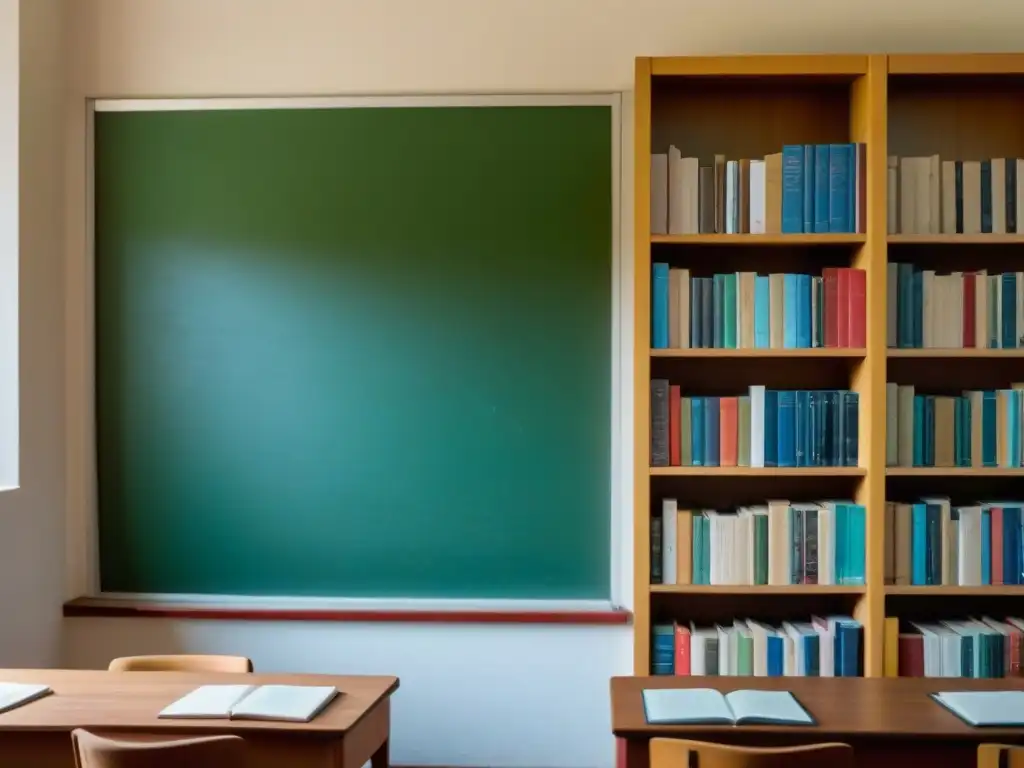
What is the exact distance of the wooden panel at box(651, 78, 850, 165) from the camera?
3.65m

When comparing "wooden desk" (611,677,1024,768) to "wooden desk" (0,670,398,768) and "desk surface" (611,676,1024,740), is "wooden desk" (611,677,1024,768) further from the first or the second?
"wooden desk" (0,670,398,768)

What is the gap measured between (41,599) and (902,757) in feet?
10.2

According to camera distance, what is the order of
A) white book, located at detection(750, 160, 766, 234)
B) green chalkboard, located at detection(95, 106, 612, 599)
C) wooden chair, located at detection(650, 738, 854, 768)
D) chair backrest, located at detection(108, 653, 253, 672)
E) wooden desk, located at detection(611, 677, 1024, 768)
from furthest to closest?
1. green chalkboard, located at detection(95, 106, 612, 599)
2. white book, located at detection(750, 160, 766, 234)
3. chair backrest, located at detection(108, 653, 253, 672)
4. wooden desk, located at detection(611, 677, 1024, 768)
5. wooden chair, located at detection(650, 738, 854, 768)

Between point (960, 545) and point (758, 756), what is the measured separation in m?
1.71

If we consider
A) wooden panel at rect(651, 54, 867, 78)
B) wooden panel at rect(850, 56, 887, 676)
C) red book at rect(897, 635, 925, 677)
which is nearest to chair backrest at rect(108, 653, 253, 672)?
wooden panel at rect(850, 56, 887, 676)

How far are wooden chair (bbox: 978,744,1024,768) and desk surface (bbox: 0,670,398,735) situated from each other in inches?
59.8

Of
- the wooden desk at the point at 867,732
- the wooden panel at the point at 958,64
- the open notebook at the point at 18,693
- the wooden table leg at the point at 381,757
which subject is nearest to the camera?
the wooden desk at the point at 867,732

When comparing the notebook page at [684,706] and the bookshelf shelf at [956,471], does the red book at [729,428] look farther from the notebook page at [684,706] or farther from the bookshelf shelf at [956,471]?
the notebook page at [684,706]

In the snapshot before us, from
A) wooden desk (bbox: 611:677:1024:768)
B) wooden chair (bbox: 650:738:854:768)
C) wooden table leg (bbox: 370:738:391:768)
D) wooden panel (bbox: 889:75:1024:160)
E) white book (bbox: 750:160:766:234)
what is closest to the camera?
wooden chair (bbox: 650:738:854:768)

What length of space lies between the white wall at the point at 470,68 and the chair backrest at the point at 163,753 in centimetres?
162

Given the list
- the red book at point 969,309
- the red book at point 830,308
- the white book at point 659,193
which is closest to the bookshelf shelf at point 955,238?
the red book at point 969,309

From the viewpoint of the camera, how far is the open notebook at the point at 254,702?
93.3 inches

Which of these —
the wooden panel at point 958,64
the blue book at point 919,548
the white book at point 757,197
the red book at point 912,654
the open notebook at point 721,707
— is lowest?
the red book at point 912,654

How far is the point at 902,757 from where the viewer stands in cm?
235
